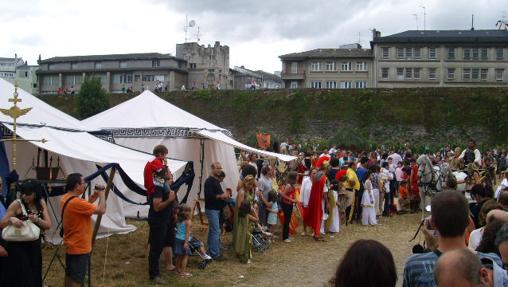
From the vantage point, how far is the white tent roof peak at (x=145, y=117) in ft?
46.9

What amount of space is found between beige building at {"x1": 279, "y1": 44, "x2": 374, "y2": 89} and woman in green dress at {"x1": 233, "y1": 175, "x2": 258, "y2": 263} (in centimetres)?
5166

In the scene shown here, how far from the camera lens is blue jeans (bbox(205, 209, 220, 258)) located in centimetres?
946

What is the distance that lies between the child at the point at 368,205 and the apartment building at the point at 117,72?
175 feet

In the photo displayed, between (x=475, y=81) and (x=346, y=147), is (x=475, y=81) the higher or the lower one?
the higher one

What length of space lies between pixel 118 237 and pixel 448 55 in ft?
175

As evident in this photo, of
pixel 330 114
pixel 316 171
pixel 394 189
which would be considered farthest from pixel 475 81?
pixel 316 171

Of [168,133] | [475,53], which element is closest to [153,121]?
[168,133]

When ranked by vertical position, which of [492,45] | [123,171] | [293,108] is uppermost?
[492,45]

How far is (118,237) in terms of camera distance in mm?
11648

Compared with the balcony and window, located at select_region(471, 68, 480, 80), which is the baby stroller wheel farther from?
window, located at select_region(471, 68, 480, 80)

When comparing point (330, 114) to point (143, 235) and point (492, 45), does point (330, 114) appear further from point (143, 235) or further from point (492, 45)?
point (143, 235)

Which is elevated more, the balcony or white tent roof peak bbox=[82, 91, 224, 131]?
the balcony

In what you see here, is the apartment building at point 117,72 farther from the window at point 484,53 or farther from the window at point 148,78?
the window at point 484,53

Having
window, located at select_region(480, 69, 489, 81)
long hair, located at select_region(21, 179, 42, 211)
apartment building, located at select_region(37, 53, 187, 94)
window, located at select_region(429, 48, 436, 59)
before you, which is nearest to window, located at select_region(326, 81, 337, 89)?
window, located at select_region(429, 48, 436, 59)
